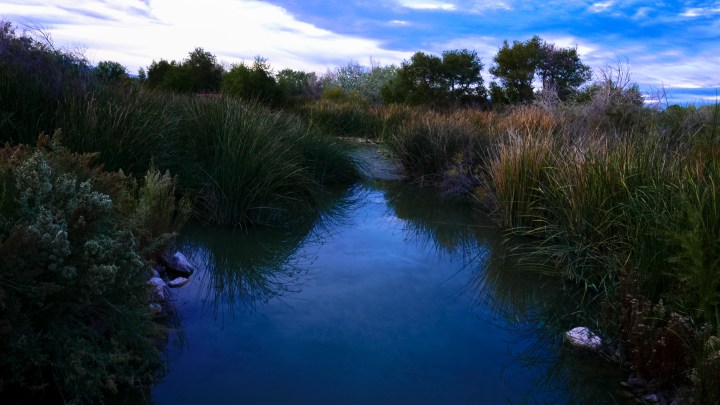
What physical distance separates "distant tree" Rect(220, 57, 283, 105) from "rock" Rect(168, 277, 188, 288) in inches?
553

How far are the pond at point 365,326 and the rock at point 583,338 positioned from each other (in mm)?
78

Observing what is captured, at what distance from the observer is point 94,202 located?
2586mm

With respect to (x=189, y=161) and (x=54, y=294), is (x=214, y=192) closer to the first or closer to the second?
(x=189, y=161)

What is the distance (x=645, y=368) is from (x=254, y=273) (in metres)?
2.99

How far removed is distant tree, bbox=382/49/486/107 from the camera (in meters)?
27.2

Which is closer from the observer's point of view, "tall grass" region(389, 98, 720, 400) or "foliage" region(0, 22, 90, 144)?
"tall grass" region(389, 98, 720, 400)

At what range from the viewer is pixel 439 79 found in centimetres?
2750

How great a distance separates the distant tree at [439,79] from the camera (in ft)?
89.3

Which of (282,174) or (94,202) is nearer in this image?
(94,202)

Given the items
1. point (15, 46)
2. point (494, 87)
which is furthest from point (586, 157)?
point (494, 87)

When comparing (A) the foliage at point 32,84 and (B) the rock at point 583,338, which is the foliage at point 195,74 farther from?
(B) the rock at point 583,338

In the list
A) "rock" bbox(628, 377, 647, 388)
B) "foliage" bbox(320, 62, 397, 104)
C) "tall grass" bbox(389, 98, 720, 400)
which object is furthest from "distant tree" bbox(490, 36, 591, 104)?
"rock" bbox(628, 377, 647, 388)

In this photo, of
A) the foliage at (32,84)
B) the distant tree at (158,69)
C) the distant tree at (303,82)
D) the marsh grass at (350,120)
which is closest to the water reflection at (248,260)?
the foliage at (32,84)

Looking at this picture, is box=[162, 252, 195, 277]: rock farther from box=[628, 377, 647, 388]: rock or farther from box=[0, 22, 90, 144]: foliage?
box=[628, 377, 647, 388]: rock
